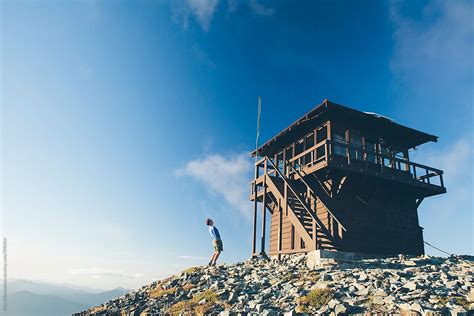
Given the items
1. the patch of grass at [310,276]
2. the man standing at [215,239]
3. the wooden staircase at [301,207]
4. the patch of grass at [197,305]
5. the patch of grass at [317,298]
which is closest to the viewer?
the patch of grass at [317,298]

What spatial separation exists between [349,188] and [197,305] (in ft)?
38.0

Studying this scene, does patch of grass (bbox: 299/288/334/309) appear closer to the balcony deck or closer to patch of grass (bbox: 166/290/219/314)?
patch of grass (bbox: 166/290/219/314)

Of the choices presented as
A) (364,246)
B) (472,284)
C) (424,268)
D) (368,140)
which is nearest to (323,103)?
(368,140)

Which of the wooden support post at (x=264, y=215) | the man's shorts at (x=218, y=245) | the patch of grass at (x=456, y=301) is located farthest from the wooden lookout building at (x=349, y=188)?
the patch of grass at (x=456, y=301)

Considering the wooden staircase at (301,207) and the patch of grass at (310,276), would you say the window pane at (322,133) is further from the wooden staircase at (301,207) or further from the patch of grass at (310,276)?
the patch of grass at (310,276)

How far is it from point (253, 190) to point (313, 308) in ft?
47.8

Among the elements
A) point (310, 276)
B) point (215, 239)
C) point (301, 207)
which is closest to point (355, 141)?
point (301, 207)

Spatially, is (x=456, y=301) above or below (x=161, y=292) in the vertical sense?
above

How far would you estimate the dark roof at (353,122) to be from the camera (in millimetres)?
19781

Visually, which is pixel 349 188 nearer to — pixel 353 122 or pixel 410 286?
pixel 353 122

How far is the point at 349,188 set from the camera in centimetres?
1958

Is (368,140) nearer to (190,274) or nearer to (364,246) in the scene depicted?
(364,246)

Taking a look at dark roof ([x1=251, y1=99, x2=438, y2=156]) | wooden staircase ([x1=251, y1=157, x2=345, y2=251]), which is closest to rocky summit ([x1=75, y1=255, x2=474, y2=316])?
wooden staircase ([x1=251, y1=157, x2=345, y2=251])

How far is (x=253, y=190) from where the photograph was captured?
77.6ft
